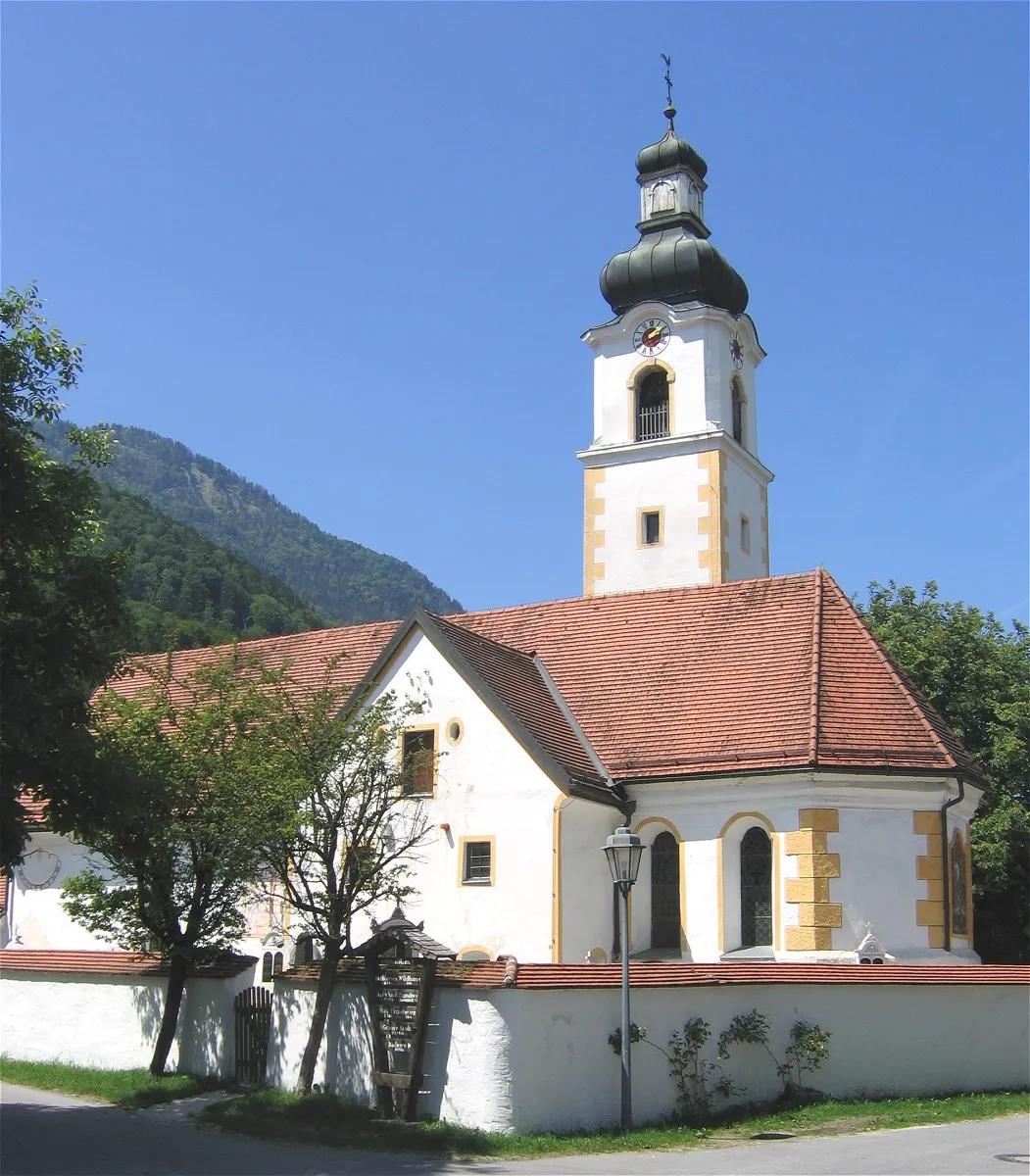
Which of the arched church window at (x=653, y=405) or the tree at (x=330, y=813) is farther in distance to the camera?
the arched church window at (x=653, y=405)

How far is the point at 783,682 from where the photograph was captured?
2625 cm

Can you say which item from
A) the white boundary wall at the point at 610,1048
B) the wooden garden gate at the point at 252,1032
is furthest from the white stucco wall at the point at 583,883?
the wooden garden gate at the point at 252,1032

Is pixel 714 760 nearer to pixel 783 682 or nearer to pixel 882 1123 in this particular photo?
pixel 783 682

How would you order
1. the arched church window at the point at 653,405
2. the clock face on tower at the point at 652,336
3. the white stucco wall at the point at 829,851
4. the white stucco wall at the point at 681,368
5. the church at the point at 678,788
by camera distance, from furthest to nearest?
the clock face on tower at the point at 652,336, the arched church window at the point at 653,405, the white stucco wall at the point at 681,368, the church at the point at 678,788, the white stucco wall at the point at 829,851

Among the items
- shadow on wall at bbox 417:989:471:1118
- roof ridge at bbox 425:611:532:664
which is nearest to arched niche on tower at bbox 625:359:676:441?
roof ridge at bbox 425:611:532:664

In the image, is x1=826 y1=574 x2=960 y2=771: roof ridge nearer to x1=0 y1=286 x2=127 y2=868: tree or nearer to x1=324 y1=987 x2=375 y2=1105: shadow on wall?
x1=324 y1=987 x2=375 y2=1105: shadow on wall

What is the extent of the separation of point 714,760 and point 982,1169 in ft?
34.3

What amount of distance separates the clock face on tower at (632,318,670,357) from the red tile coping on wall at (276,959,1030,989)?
69.9 ft

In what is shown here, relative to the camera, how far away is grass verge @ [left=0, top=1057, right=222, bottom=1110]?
20641mm

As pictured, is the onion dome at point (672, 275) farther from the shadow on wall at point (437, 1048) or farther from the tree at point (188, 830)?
the shadow on wall at point (437, 1048)

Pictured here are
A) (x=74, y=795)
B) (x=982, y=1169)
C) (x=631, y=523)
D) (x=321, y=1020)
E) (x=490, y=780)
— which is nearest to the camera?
(x=982, y=1169)

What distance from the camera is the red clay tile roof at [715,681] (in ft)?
81.1

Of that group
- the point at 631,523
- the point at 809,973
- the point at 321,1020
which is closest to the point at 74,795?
the point at 321,1020

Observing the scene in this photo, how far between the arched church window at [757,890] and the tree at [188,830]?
8425 millimetres
